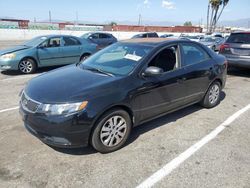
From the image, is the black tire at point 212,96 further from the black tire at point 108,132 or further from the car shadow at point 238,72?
the car shadow at point 238,72

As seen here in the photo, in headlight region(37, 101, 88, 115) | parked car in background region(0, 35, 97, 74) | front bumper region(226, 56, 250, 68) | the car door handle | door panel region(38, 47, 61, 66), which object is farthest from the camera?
door panel region(38, 47, 61, 66)

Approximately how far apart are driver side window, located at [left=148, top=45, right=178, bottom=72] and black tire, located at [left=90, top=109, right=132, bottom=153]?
42.2 inches

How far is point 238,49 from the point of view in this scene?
27.6 ft

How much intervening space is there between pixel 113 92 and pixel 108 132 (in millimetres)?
567

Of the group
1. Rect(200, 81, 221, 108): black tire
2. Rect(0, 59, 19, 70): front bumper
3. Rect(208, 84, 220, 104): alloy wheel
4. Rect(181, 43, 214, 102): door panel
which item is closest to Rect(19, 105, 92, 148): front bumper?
Rect(181, 43, 214, 102): door panel

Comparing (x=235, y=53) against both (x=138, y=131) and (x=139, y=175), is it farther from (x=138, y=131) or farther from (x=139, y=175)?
(x=139, y=175)

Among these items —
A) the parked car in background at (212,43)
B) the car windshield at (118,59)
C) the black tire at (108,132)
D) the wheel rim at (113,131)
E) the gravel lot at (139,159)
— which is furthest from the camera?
the parked car in background at (212,43)

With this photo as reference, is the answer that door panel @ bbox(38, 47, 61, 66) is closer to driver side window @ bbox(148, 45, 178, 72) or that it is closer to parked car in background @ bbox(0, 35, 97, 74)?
parked car in background @ bbox(0, 35, 97, 74)

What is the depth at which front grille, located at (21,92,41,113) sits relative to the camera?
3152mm

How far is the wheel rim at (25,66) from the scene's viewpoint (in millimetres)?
8674

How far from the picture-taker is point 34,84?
3639 millimetres

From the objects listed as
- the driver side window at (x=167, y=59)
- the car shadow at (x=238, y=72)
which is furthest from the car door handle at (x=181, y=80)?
the car shadow at (x=238, y=72)

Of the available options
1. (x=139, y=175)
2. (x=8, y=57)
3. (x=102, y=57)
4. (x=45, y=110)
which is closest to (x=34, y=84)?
(x=45, y=110)

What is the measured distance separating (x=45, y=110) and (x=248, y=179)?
263 centimetres
